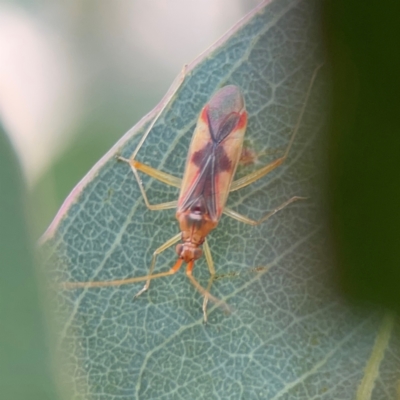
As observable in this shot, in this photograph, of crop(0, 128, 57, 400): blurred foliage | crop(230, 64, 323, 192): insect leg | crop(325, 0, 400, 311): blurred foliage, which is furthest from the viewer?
crop(0, 128, 57, 400): blurred foliage

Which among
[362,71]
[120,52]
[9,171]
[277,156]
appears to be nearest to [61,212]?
[9,171]

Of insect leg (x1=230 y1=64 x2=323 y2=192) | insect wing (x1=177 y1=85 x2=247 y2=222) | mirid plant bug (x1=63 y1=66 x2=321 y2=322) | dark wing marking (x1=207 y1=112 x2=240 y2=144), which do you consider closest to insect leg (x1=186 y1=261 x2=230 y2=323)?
mirid plant bug (x1=63 y1=66 x2=321 y2=322)

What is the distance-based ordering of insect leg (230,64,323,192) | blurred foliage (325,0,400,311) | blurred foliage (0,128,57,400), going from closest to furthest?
blurred foliage (325,0,400,311) → insect leg (230,64,323,192) → blurred foliage (0,128,57,400)

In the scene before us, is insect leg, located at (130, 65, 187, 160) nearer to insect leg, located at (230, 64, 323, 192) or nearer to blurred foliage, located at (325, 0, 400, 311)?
insect leg, located at (230, 64, 323, 192)

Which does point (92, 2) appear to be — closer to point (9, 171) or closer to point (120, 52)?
point (120, 52)

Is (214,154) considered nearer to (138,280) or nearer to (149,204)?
(149,204)

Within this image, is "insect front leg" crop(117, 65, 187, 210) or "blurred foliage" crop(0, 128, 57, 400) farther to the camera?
"blurred foliage" crop(0, 128, 57, 400)

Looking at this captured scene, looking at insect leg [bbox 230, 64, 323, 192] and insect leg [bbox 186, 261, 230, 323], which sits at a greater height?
insect leg [bbox 230, 64, 323, 192]
